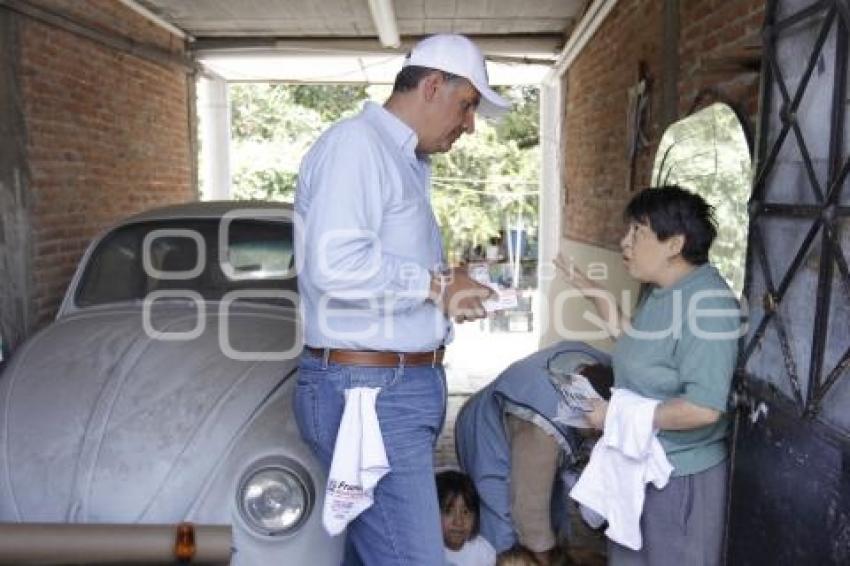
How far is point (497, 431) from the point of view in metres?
3.52

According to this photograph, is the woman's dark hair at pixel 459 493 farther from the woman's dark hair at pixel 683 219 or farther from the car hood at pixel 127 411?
the woman's dark hair at pixel 683 219

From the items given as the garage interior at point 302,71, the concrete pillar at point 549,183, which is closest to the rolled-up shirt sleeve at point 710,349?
the garage interior at point 302,71

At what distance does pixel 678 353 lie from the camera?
2475 millimetres

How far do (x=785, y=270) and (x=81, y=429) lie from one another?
2345 mm

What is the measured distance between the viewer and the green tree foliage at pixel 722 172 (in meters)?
3.52

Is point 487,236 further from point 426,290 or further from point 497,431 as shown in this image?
point 426,290

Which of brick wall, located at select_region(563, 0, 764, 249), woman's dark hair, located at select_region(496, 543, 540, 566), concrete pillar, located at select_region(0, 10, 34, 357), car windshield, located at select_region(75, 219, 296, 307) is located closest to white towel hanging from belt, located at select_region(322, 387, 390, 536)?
woman's dark hair, located at select_region(496, 543, 540, 566)

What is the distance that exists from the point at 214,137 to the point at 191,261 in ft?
25.7

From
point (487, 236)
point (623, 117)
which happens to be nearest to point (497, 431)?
point (623, 117)

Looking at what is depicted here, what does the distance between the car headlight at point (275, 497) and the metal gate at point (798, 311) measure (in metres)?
1.34

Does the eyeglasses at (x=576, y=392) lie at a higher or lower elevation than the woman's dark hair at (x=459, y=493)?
higher

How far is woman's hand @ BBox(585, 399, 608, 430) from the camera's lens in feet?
8.60

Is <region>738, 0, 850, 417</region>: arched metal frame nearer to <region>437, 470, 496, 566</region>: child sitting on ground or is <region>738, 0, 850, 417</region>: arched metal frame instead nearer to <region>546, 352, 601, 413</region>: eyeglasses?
<region>546, 352, 601, 413</region>: eyeglasses

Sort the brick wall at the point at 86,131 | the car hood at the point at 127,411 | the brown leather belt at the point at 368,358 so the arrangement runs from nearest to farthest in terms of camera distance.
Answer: the brown leather belt at the point at 368,358 < the car hood at the point at 127,411 < the brick wall at the point at 86,131
